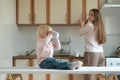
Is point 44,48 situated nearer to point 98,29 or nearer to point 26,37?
point 98,29

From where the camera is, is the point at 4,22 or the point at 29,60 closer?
the point at 4,22

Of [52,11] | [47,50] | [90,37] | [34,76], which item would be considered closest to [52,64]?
[47,50]

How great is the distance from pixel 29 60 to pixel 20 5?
3.27 feet

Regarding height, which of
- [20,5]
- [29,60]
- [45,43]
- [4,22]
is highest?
[20,5]

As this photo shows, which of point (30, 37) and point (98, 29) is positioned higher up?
point (98, 29)

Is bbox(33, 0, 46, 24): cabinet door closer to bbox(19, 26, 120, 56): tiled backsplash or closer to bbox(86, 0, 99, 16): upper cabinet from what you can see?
bbox(19, 26, 120, 56): tiled backsplash

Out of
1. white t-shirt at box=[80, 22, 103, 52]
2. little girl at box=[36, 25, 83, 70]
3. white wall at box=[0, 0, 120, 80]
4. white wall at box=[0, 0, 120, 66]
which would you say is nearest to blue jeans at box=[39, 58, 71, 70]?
little girl at box=[36, 25, 83, 70]

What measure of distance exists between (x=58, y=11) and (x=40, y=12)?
1.05 feet

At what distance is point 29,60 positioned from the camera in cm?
442

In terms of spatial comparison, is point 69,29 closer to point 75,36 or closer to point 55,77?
point 75,36

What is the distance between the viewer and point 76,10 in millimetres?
4625

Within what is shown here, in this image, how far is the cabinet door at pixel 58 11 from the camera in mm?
4621

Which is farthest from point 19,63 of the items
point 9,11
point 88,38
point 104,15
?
point 104,15

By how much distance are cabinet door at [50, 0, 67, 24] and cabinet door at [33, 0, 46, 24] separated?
141mm
